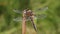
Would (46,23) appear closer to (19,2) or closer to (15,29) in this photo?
(15,29)

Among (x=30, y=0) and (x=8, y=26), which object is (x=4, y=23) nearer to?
(x=8, y=26)

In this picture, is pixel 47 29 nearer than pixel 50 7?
Yes

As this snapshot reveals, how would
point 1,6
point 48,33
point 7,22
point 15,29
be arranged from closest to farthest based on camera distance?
1. point 48,33
2. point 15,29
3. point 7,22
4. point 1,6

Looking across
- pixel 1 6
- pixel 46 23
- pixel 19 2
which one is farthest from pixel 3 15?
pixel 46 23

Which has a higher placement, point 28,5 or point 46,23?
point 28,5

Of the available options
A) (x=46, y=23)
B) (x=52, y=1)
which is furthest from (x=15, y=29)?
(x=52, y=1)

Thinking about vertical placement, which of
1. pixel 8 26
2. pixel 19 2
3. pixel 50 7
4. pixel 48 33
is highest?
pixel 19 2

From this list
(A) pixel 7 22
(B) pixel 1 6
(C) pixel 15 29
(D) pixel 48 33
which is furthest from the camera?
(B) pixel 1 6
